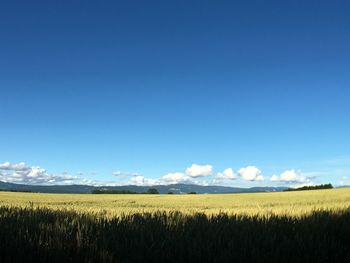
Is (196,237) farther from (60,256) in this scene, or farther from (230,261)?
(60,256)

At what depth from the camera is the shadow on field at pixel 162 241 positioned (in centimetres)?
612

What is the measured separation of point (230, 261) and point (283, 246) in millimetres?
1188

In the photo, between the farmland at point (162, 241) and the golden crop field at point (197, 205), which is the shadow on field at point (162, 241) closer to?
the farmland at point (162, 241)

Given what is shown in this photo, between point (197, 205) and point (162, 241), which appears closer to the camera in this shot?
point (162, 241)

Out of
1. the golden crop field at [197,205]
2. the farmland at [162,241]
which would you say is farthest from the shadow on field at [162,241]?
the golden crop field at [197,205]

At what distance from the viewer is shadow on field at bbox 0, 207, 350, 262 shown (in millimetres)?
6121

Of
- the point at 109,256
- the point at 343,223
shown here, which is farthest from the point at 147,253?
the point at 343,223

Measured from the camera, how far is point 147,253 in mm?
6258

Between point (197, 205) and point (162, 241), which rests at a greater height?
point (197, 205)

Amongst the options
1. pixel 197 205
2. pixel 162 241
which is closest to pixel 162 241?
pixel 162 241

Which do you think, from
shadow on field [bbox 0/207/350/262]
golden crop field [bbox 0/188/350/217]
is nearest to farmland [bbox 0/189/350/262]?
shadow on field [bbox 0/207/350/262]

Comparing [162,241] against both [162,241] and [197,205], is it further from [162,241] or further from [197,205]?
[197,205]

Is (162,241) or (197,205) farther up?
(197,205)

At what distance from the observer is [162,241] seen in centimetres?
689
